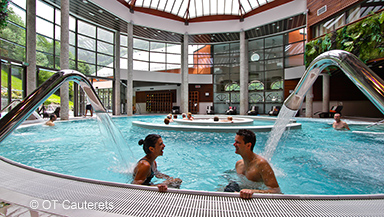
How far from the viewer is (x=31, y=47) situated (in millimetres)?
9375

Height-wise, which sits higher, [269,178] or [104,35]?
[104,35]

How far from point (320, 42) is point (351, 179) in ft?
35.1

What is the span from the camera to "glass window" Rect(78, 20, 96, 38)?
13508mm

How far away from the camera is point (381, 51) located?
27.1 feet

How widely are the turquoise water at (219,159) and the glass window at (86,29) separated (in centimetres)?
957

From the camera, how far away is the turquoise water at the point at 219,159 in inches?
118

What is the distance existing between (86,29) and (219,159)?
1440 cm

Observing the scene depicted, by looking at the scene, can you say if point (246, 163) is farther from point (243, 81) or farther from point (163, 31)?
point (163, 31)

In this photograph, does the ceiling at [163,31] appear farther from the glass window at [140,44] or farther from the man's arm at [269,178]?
the man's arm at [269,178]

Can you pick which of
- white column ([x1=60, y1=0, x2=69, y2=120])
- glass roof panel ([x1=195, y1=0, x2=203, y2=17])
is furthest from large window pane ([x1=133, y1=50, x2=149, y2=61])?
white column ([x1=60, y1=0, x2=69, y2=120])

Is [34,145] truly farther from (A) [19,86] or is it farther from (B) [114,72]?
(B) [114,72]

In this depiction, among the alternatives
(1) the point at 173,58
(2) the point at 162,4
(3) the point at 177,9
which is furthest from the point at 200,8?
(1) the point at 173,58

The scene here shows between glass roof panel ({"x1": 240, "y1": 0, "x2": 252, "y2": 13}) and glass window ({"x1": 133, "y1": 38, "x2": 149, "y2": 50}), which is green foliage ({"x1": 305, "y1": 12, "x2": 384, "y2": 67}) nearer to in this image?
glass roof panel ({"x1": 240, "y1": 0, "x2": 252, "y2": 13})

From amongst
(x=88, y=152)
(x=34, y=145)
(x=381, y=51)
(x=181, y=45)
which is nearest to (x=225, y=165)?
(x=88, y=152)
